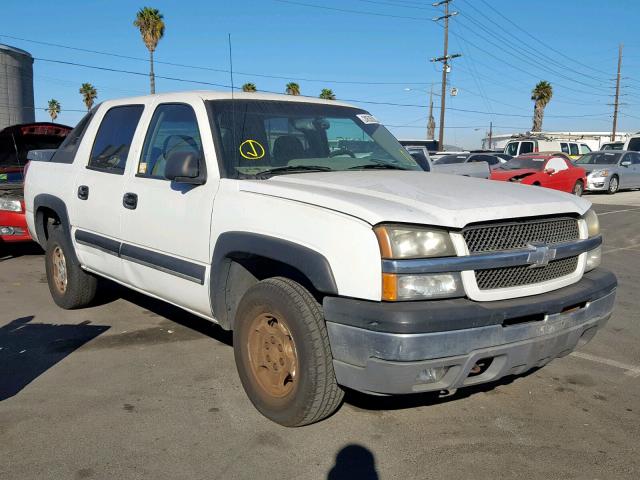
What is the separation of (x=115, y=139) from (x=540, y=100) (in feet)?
150

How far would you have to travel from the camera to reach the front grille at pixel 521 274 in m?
3.06

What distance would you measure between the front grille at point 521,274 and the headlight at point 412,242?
0.75 ft

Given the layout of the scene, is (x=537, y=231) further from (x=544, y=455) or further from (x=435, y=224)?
(x=544, y=455)

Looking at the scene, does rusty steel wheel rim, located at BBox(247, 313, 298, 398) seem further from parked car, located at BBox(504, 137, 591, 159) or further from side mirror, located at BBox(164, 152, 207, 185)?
parked car, located at BBox(504, 137, 591, 159)

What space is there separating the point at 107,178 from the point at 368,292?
9.25ft

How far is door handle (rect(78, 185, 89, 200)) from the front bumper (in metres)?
2.89

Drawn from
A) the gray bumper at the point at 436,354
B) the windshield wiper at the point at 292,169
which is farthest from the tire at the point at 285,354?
the windshield wiper at the point at 292,169

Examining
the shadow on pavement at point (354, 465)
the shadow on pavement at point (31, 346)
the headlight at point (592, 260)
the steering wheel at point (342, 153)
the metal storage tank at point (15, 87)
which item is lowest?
the shadow on pavement at point (354, 465)

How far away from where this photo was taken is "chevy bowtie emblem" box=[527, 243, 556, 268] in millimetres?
3172

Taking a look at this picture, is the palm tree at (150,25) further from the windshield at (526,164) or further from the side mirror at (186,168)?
the side mirror at (186,168)

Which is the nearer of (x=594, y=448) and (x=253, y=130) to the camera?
(x=594, y=448)

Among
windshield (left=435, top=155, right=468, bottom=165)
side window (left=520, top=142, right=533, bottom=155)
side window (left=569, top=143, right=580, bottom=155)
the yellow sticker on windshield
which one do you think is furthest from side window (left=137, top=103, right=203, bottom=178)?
side window (left=569, top=143, right=580, bottom=155)

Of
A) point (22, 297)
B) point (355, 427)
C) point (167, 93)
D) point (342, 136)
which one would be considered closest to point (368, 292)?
point (355, 427)

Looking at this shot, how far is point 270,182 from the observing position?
3.61 m
